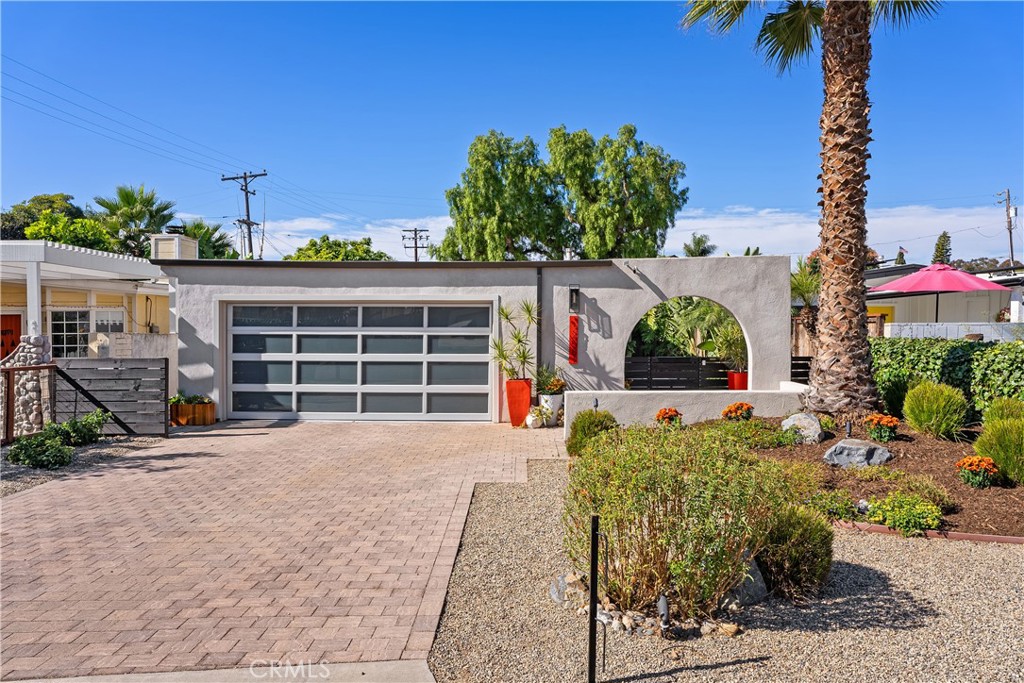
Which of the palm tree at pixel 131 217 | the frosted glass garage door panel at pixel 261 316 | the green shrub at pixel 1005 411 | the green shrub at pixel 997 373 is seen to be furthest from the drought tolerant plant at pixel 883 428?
the palm tree at pixel 131 217

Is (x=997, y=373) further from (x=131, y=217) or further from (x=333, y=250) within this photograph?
(x=333, y=250)

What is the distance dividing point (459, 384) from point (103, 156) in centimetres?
1652

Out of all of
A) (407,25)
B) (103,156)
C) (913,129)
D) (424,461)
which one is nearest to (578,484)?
(424,461)

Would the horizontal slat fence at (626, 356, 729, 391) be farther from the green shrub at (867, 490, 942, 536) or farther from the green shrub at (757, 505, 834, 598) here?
the green shrub at (757, 505, 834, 598)

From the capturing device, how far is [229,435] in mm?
11203

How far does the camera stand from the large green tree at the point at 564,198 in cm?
3038

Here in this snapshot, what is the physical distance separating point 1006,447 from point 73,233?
2928 cm

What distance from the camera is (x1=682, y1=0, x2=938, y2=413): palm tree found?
922 centimetres

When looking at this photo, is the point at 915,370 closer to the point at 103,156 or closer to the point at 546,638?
the point at 546,638

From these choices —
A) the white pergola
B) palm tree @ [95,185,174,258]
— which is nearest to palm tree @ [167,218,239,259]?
palm tree @ [95,185,174,258]

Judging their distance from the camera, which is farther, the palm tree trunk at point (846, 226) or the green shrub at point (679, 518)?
the palm tree trunk at point (846, 226)

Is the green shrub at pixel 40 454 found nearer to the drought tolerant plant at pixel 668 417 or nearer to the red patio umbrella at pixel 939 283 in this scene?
the drought tolerant plant at pixel 668 417

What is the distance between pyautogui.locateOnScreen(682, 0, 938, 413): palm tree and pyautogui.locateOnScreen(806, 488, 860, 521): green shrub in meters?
3.25

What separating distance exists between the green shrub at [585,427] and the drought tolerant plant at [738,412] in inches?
74.1
